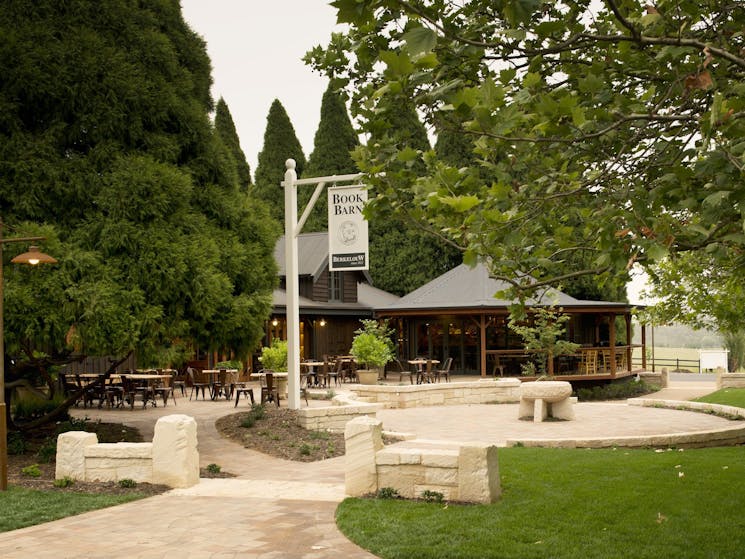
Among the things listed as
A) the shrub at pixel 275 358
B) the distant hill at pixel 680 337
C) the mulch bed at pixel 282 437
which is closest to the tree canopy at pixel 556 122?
the mulch bed at pixel 282 437

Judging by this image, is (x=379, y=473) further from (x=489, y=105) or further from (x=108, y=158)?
(x=108, y=158)

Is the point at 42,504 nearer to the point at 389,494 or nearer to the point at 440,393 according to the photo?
the point at 389,494

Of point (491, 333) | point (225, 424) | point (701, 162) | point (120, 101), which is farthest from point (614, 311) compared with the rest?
point (701, 162)

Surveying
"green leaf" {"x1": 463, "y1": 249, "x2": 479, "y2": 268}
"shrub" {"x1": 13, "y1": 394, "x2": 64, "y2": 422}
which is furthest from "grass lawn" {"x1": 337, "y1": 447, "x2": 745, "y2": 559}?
"shrub" {"x1": 13, "y1": 394, "x2": 64, "y2": 422}

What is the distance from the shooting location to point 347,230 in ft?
45.8

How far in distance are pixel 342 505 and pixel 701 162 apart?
534 centimetres

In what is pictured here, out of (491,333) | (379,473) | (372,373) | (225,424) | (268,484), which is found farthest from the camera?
(491,333)

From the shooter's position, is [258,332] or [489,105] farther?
[258,332]

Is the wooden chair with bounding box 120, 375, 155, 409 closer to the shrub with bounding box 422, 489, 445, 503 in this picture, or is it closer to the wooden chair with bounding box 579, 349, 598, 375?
the shrub with bounding box 422, 489, 445, 503

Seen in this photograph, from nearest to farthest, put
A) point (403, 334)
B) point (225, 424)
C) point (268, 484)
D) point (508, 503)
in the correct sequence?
point (508, 503)
point (268, 484)
point (225, 424)
point (403, 334)

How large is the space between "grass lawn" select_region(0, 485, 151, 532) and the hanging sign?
622 cm

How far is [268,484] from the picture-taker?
9820 mm

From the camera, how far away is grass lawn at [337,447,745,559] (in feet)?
20.8

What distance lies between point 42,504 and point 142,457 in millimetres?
1373
